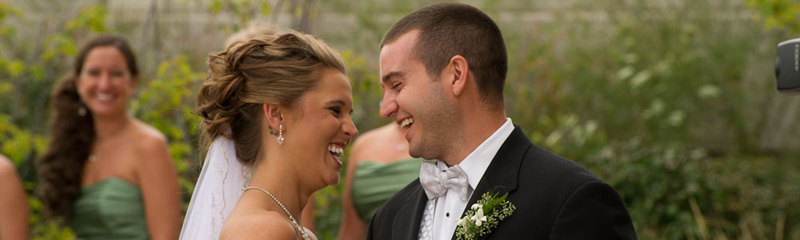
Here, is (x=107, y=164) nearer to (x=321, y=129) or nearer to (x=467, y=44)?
(x=321, y=129)

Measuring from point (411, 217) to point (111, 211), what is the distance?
8.91 ft

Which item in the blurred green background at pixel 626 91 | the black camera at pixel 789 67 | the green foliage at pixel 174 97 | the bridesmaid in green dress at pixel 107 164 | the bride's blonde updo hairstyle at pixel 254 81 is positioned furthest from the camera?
the blurred green background at pixel 626 91

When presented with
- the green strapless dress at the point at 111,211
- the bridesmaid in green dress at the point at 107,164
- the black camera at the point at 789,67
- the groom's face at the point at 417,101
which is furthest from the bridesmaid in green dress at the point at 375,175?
the black camera at the point at 789,67

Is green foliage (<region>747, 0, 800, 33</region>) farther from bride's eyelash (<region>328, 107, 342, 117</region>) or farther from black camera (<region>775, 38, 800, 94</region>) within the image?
bride's eyelash (<region>328, 107, 342, 117</region>)

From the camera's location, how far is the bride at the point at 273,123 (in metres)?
2.92

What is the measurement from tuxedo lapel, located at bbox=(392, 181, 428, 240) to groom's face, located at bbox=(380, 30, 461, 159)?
0.17m

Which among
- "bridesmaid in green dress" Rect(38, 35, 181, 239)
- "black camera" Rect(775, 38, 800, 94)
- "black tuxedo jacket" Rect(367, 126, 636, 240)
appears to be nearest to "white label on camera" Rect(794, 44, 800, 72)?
"black camera" Rect(775, 38, 800, 94)

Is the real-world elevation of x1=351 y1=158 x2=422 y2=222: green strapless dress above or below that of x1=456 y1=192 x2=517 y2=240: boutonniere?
below

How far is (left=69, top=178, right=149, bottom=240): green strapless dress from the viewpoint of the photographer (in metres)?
5.00

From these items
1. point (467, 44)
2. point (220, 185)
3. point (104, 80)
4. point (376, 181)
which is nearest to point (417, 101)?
point (467, 44)

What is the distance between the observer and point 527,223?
2.51m

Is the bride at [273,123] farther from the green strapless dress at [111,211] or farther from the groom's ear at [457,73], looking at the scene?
the green strapless dress at [111,211]

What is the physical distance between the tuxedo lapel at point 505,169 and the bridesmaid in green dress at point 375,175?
2069 mm

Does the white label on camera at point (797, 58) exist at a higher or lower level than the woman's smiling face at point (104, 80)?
higher
